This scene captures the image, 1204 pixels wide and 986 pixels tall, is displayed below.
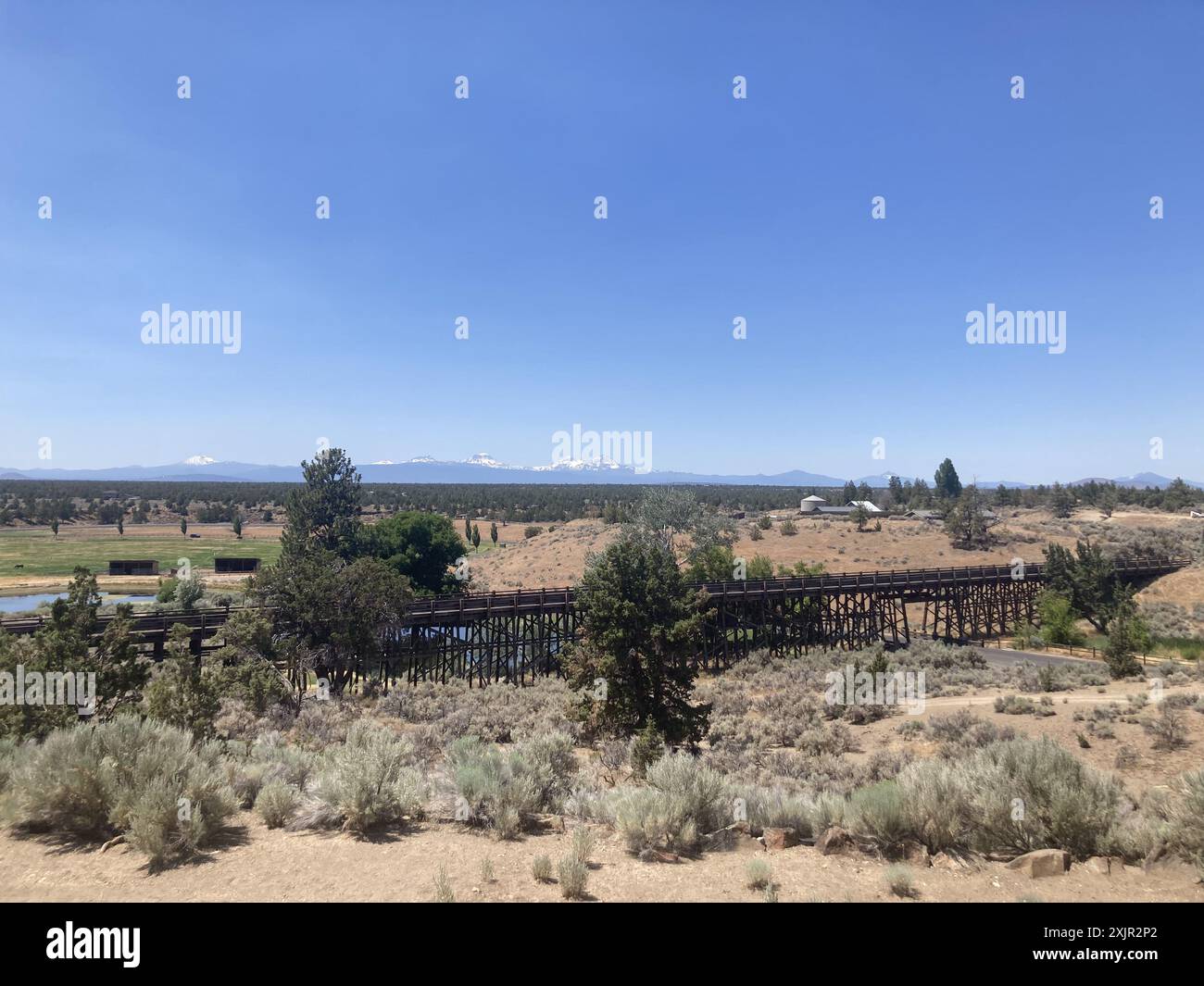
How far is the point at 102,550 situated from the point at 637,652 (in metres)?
85.6

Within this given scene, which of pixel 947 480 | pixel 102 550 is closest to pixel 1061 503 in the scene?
pixel 947 480

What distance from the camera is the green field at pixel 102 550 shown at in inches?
2616

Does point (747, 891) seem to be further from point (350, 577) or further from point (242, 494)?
point (242, 494)

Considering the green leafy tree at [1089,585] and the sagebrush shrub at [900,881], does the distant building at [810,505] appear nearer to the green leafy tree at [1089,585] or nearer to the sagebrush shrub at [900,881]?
the green leafy tree at [1089,585]

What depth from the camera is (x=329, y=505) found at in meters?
42.1

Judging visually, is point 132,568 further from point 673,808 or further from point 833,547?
point 673,808

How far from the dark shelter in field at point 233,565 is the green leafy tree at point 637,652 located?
5919cm

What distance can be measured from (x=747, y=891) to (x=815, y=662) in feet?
77.4

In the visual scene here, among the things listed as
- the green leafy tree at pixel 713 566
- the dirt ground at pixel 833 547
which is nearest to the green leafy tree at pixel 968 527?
the dirt ground at pixel 833 547

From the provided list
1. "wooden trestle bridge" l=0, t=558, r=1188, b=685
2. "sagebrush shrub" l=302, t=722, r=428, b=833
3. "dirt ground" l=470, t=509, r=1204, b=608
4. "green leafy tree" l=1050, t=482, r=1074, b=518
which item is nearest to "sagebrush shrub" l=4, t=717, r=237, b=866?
"sagebrush shrub" l=302, t=722, r=428, b=833

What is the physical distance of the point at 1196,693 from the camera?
17.9 m

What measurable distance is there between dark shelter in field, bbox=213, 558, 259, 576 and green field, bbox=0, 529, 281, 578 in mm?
1816
